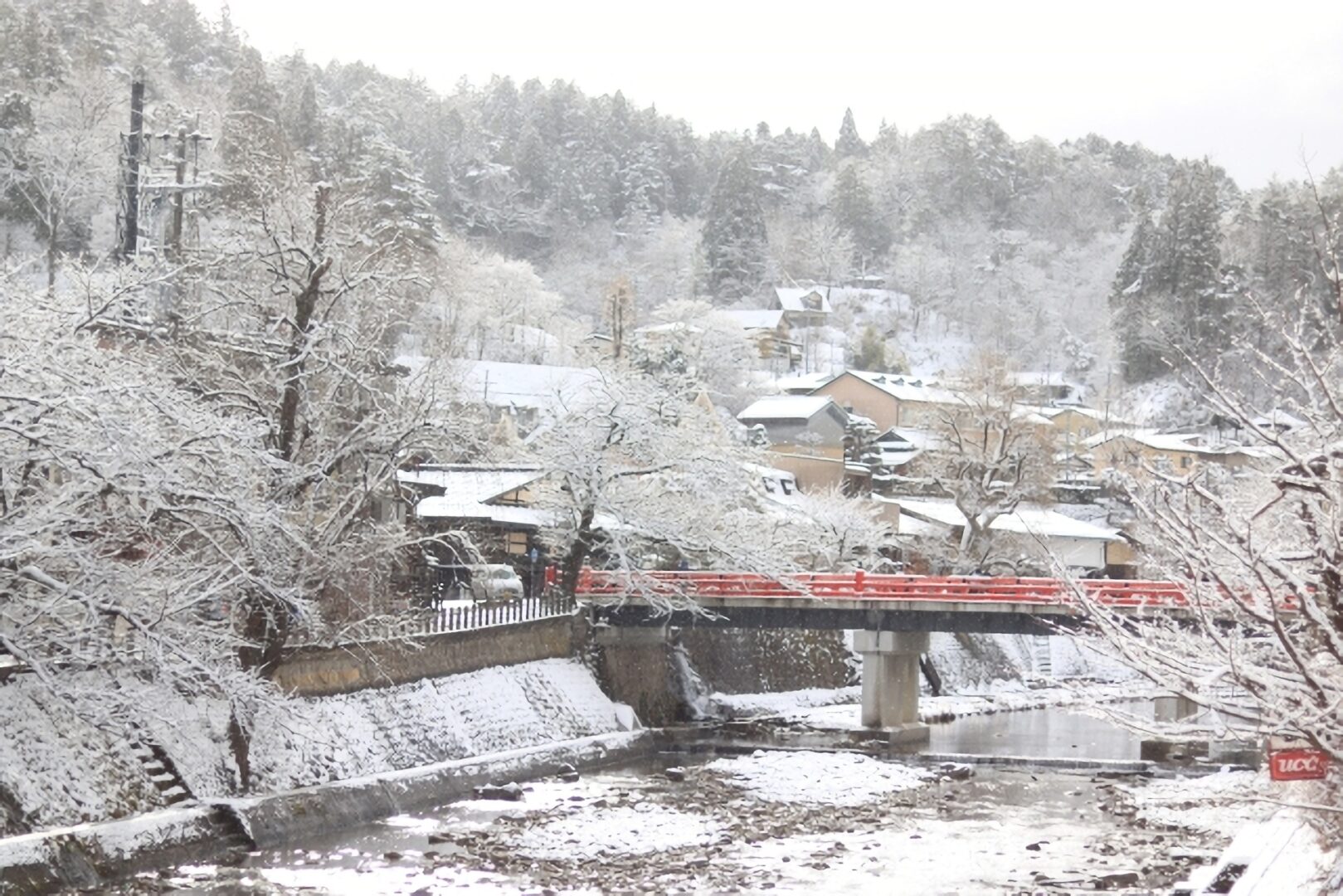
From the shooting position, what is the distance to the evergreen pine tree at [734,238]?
336 feet

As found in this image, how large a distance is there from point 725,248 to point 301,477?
8239 cm

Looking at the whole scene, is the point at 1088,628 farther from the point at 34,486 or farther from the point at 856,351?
the point at 856,351

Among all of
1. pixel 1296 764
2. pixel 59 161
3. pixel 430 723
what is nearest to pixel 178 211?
pixel 430 723

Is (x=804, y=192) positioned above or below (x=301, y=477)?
above

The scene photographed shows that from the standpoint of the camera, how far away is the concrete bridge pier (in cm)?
3553

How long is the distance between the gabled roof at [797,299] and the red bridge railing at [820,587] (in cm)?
6858

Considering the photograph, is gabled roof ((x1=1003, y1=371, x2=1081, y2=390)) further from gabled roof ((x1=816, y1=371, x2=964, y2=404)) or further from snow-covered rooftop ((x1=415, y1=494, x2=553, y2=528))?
snow-covered rooftop ((x1=415, y1=494, x2=553, y2=528))

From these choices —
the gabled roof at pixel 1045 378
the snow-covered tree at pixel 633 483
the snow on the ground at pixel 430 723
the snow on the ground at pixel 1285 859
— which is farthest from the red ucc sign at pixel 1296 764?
the gabled roof at pixel 1045 378

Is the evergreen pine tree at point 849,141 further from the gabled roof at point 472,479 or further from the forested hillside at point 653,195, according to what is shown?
the gabled roof at point 472,479

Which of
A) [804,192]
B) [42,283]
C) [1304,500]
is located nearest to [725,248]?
[804,192]

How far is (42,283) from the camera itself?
51.0 metres

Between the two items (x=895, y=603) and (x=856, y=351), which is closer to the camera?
(x=895, y=603)

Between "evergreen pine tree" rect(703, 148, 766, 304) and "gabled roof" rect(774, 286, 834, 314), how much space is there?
2.31m

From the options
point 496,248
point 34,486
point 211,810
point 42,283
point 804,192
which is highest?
point 804,192
